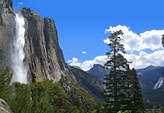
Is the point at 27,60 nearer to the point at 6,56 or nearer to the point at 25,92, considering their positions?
the point at 6,56

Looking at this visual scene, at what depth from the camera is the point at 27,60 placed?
4144 inches

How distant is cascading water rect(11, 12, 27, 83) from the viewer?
95113 millimetres

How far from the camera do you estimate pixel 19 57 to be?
99938 mm

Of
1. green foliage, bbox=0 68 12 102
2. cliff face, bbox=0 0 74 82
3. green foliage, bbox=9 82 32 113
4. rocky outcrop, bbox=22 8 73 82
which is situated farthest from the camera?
rocky outcrop, bbox=22 8 73 82

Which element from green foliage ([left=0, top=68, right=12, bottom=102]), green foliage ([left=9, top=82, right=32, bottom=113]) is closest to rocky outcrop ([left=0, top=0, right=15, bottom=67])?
green foliage ([left=0, top=68, right=12, bottom=102])

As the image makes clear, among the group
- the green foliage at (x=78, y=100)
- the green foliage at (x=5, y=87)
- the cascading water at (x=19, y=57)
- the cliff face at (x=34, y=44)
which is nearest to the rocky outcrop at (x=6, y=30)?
the cliff face at (x=34, y=44)

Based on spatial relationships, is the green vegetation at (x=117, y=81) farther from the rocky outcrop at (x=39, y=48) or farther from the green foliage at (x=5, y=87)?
the rocky outcrop at (x=39, y=48)

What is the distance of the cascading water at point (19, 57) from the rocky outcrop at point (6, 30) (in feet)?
9.37

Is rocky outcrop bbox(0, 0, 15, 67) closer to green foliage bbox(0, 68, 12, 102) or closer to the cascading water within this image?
the cascading water

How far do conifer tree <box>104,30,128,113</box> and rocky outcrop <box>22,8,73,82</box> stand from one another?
84.4 m

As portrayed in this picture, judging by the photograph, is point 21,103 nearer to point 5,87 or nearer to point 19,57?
point 5,87

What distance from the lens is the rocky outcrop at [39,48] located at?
365 ft

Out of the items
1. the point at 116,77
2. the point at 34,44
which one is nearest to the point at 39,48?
the point at 34,44

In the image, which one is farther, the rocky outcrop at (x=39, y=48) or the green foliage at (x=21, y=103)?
the rocky outcrop at (x=39, y=48)
